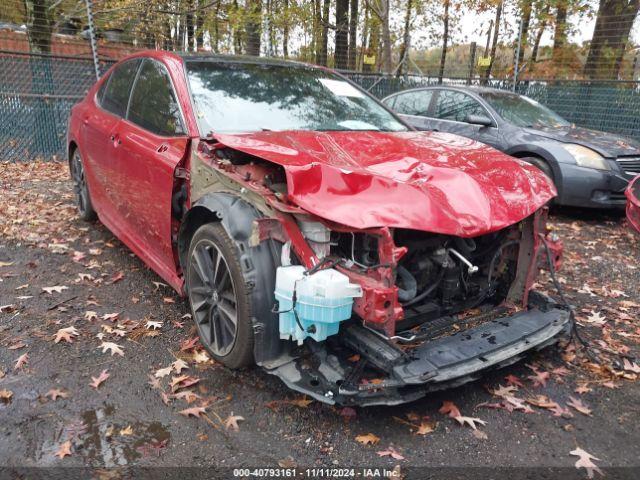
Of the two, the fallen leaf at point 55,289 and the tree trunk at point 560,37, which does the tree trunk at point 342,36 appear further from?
the fallen leaf at point 55,289

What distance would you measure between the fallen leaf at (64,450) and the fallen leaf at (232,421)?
715 mm

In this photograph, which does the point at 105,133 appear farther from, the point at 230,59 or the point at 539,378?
the point at 539,378

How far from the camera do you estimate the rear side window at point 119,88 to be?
424cm

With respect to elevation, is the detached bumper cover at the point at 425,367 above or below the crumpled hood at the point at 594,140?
below

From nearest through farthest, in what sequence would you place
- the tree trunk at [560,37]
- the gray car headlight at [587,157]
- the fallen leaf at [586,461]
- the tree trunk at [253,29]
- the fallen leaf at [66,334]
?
the fallen leaf at [586,461] < the fallen leaf at [66,334] < the gray car headlight at [587,157] < the tree trunk at [253,29] < the tree trunk at [560,37]

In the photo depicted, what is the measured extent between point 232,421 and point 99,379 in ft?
2.91

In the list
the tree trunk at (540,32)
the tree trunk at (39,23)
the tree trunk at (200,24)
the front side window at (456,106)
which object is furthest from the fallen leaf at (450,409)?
the tree trunk at (540,32)

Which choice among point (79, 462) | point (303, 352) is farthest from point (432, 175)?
point (79, 462)

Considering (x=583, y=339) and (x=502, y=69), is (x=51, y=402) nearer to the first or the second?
(x=583, y=339)

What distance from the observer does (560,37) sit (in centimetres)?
1758

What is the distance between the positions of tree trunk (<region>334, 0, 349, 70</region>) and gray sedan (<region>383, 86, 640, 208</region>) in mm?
6075

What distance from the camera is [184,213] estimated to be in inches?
125

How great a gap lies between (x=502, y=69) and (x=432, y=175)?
1645cm

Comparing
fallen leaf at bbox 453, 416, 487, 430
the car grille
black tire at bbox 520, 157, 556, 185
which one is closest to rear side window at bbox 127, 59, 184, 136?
fallen leaf at bbox 453, 416, 487, 430
